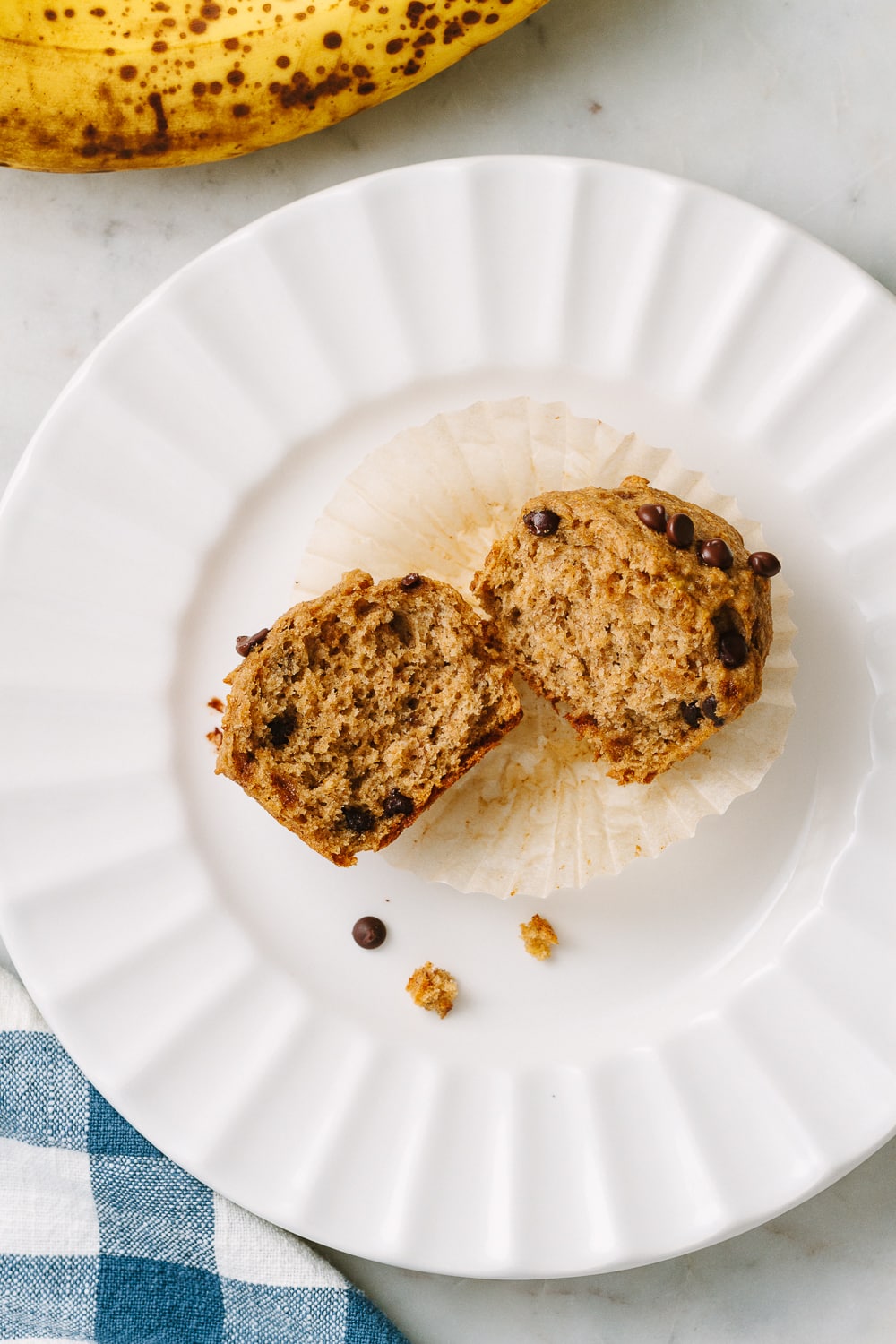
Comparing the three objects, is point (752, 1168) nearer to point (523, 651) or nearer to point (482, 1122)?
point (482, 1122)

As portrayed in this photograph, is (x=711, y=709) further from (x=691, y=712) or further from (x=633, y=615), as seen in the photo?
(x=633, y=615)

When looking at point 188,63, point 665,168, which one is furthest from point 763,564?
point 188,63

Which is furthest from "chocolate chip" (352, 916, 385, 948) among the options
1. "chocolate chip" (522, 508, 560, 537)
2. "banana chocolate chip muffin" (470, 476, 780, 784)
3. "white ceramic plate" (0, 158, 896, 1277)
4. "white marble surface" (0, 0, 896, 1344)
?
"chocolate chip" (522, 508, 560, 537)

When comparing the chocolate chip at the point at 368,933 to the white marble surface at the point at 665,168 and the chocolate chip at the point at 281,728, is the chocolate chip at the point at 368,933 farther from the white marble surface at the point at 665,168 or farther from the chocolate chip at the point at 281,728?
the white marble surface at the point at 665,168

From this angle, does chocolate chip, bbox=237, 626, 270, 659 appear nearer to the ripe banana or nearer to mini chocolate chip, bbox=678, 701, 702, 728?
mini chocolate chip, bbox=678, 701, 702, 728

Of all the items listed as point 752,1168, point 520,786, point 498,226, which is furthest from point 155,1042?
point 498,226

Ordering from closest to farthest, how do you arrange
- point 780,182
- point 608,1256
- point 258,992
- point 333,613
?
1. point 333,613
2. point 608,1256
3. point 258,992
4. point 780,182

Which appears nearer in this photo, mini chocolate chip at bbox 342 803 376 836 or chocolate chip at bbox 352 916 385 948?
mini chocolate chip at bbox 342 803 376 836
